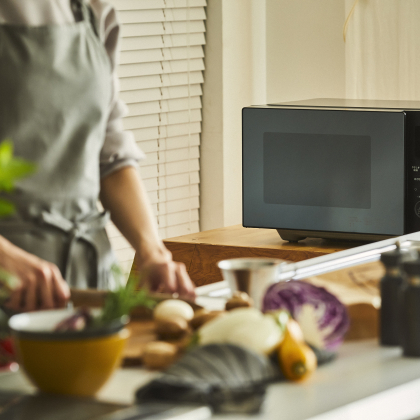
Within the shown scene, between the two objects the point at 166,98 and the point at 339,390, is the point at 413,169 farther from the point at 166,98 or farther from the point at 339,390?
the point at 339,390

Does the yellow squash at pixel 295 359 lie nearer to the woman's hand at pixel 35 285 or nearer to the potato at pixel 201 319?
the potato at pixel 201 319

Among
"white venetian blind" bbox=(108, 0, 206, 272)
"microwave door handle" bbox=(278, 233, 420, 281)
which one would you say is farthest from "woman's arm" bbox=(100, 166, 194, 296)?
"white venetian blind" bbox=(108, 0, 206, 272)

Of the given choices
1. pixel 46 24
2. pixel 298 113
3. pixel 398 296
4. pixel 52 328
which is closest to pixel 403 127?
pixel 298 113

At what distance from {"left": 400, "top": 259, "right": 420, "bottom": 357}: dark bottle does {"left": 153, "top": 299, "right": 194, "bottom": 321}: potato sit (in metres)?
0.18

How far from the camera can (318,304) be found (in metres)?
0.67

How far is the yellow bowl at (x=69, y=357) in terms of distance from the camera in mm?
502

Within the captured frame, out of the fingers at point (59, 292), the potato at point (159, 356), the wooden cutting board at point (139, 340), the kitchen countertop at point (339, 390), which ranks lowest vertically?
the kitchen countertop at point (339, 390)

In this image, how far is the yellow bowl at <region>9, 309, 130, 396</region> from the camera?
0.50 meters

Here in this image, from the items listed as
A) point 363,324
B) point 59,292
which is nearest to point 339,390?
point 363,324

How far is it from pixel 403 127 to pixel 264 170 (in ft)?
1.14

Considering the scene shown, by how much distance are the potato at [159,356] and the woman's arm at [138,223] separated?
0.28 meters

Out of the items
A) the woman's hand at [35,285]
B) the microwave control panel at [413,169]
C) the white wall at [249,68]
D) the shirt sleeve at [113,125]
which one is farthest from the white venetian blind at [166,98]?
the woman's hand at [35,285]

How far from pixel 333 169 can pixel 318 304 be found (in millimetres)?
1211

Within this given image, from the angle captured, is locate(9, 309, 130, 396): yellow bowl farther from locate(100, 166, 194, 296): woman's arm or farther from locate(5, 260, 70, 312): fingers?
locate(100, 166, 194, 296): woman's arm
